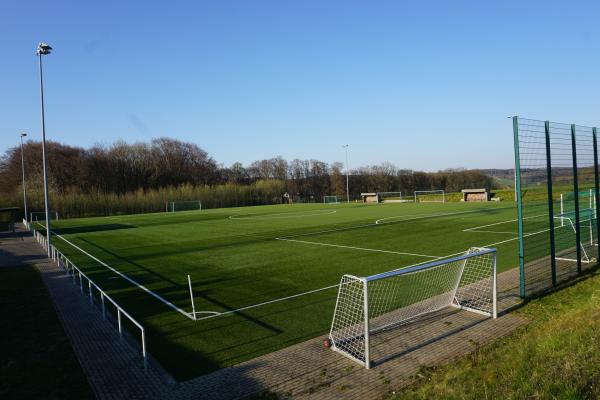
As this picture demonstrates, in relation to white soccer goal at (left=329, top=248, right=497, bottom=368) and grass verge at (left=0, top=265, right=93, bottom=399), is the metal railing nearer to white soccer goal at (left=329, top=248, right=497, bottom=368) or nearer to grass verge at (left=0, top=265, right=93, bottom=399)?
grass verge at (left=0, top=265, right=93, bottom=399)

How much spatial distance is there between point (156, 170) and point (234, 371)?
85.4m

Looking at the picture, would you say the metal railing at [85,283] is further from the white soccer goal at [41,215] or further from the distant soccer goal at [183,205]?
the distant soccer goal at [183,205]

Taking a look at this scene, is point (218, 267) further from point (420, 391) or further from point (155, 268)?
point (420, 391)

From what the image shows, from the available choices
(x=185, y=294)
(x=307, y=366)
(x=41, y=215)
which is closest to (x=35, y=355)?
(x=185, y=294)

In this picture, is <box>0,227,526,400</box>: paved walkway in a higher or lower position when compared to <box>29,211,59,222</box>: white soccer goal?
lower

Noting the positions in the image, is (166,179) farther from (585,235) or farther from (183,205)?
(585,235)

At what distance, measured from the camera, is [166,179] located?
290 ft

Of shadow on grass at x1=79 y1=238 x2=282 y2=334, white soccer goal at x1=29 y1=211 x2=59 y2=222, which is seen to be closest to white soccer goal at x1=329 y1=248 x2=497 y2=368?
shadow on grass at x1=79 y1=238 x2=282 y2=334

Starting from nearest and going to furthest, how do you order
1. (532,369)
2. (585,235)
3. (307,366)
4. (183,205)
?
(532,369)
(307,366)
(585,235)
(183,205)

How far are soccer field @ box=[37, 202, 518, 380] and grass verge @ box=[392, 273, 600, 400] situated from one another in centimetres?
277

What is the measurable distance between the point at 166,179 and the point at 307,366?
87.3 m

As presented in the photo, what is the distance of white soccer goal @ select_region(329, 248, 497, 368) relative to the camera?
6.44 meters

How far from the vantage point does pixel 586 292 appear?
8555mm

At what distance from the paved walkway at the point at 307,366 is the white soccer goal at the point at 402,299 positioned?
23 centimetres
